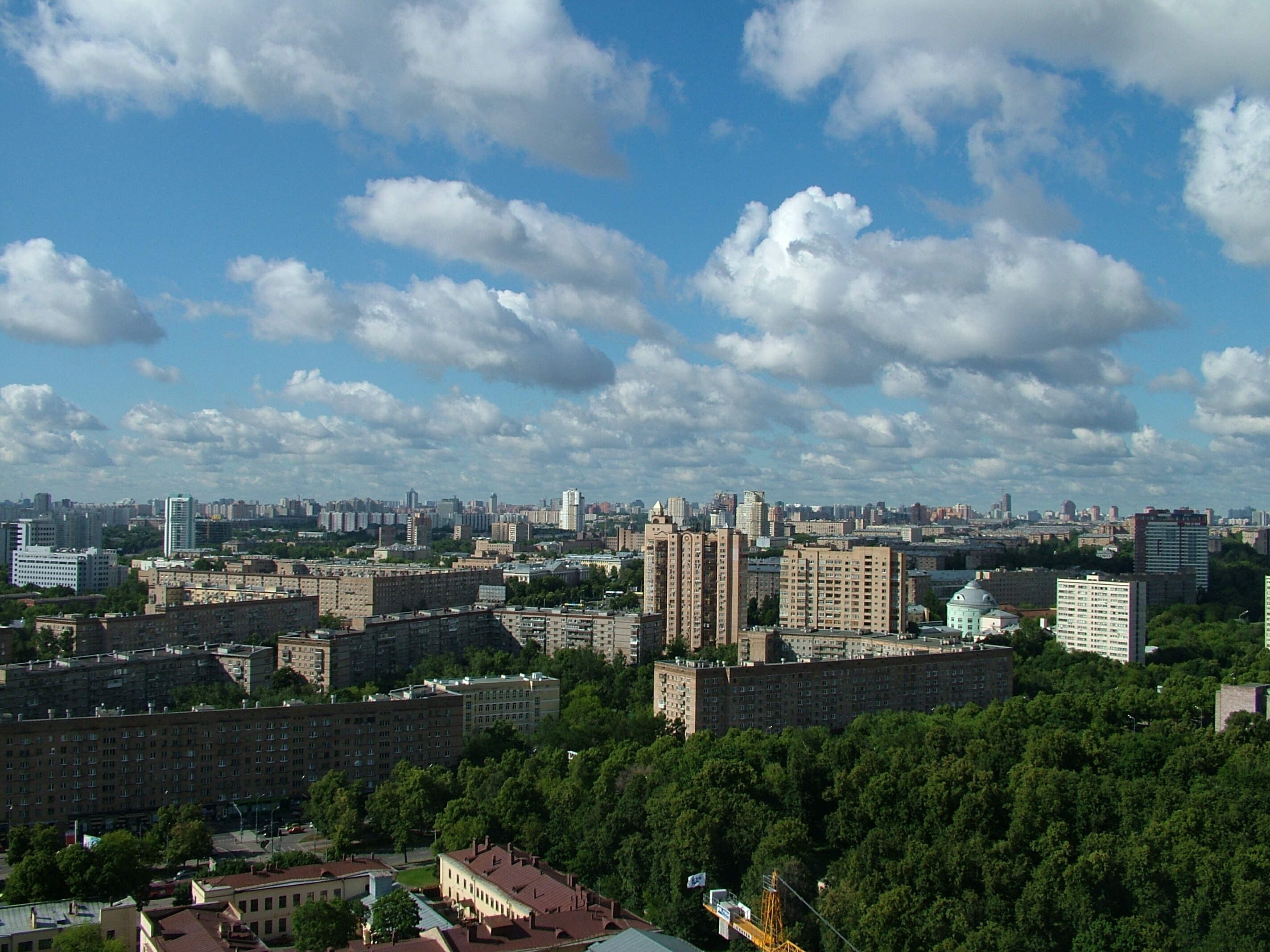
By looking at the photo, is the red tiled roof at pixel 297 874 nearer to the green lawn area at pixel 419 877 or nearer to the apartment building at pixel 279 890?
the apartment building at pixel 279 890

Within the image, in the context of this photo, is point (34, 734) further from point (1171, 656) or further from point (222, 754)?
point (1171, 656)

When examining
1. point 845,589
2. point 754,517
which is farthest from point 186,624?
point 754,517

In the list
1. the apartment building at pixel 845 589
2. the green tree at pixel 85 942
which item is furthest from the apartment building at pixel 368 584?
the green tree at pixel 85 942

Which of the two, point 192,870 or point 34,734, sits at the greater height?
point 34,734

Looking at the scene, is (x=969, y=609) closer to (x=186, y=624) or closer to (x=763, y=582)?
(x=763, y=582)

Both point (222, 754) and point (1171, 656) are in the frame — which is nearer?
point (222, 754)

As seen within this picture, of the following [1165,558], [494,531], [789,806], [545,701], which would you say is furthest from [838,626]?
[494,531]
